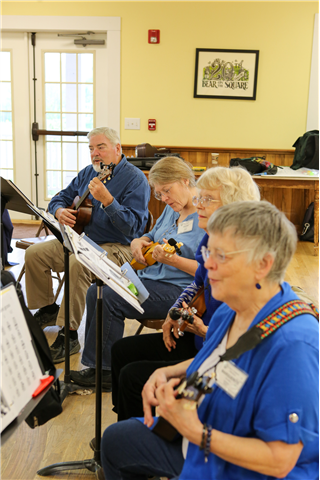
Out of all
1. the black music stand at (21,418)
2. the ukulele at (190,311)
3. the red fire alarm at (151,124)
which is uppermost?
the red fire alarm at (151,124)

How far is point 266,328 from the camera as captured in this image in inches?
36.7

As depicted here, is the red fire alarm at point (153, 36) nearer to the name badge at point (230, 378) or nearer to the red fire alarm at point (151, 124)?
the red fire alarm at point (151, 124)

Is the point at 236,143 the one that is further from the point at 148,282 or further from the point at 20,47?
the point at 148,282

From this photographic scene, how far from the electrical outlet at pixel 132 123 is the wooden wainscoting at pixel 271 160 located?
0.23m

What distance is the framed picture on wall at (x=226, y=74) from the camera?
199 inches

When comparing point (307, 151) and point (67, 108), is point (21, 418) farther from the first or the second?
point (67, 108)

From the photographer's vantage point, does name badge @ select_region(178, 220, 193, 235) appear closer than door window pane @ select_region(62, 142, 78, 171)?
Yes

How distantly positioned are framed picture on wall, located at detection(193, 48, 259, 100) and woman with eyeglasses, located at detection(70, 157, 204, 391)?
128 inches

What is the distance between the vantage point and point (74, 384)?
7.20ft

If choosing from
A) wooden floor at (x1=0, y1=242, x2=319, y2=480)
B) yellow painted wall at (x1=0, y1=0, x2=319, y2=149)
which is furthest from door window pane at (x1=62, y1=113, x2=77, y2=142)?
wooden floor at (x1=0, y1=242, x2=319, y2=480)

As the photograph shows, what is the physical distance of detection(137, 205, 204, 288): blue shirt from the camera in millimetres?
2039

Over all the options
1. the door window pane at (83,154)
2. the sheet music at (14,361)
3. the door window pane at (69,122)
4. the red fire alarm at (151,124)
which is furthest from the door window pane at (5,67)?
the sheet music at (14,361)

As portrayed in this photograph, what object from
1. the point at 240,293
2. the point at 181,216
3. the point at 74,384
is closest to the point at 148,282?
the point at 181,216

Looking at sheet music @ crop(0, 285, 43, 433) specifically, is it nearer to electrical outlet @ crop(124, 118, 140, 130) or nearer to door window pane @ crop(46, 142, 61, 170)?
electrical outlet @ crop(124, 118, 140, 130)
